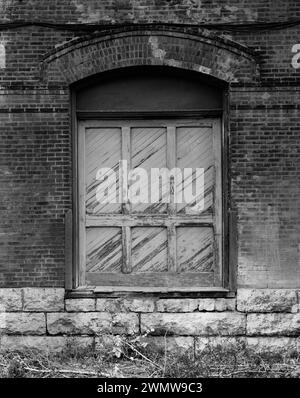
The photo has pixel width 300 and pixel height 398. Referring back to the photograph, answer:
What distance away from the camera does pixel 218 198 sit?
905 cm

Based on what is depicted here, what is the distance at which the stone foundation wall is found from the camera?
28.5ft

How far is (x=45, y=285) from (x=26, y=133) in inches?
83.4

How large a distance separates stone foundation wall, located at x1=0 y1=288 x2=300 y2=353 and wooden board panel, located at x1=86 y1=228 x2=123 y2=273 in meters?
0.54

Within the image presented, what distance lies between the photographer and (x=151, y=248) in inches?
357

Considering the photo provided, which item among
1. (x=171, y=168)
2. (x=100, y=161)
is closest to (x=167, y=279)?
(x=171, y=168)

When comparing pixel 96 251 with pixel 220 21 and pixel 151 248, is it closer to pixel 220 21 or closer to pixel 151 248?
pixel 151 248

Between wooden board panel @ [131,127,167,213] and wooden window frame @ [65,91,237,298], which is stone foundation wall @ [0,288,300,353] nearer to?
wooden window frame @ [65,91,237,298]

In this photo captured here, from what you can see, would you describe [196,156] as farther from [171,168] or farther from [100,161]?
[100,161]

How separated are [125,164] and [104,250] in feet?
4.17

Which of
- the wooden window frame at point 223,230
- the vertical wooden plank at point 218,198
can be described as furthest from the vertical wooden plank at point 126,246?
the vertical wooden plank at point 218,198

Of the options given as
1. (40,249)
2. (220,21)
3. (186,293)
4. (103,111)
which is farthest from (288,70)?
(40,249)

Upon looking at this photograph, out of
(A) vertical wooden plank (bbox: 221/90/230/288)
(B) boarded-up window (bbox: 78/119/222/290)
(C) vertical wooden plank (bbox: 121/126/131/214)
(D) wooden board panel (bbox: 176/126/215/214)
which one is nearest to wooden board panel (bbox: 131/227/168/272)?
(B) boarded-up window (bbox: 78/119/222/290)

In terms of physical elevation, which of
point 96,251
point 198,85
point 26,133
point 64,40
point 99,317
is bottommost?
point 99,317

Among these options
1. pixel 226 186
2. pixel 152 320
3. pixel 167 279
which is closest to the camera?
pixel 152 320
